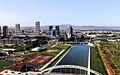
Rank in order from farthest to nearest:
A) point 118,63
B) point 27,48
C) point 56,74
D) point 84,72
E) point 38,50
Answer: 1. point 27,48
2. point 38,50
3. point 118,63
4. point 84,72
5. point 56,74

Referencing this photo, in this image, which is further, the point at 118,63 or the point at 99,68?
the point at 118,63

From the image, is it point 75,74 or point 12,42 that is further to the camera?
point 12,42

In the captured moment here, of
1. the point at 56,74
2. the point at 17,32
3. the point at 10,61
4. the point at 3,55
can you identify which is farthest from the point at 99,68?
the point at 17,32

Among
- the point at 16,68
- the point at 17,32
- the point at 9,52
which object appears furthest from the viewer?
the point at 17,32

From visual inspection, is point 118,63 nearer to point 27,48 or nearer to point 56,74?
point 56,74

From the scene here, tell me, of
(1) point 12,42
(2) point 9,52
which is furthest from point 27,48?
(1) point 12,42

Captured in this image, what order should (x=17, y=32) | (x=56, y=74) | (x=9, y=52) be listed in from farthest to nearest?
1. (x=17, y=32)
2. (x=9, y=52)
3. (x=56, y=74)

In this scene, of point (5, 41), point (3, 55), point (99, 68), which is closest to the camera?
point (99, 68)

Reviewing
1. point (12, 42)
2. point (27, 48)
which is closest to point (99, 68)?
point (27, 48)

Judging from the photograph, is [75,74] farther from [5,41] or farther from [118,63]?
[5,41]
